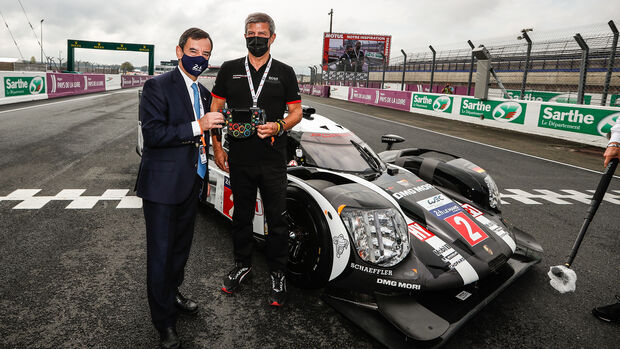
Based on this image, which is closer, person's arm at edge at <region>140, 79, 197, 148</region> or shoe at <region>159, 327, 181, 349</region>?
person's arm at edge at <region>140, 79, 197, 148</region>

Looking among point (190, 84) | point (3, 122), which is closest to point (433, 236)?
point (190, 84)

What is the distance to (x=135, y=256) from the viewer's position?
129 inches

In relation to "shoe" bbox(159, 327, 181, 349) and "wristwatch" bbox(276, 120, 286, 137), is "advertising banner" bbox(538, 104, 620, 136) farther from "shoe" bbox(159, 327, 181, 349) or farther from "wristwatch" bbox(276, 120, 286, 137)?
"shoe" bbox(159, 327, 181, 349)

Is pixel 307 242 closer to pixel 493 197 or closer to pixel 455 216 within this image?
pixel 455 216

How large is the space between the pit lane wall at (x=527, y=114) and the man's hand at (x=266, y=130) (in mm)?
9573

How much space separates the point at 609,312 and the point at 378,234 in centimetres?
165

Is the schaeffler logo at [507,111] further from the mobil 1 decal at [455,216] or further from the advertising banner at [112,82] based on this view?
the advertising banner at [112,82]

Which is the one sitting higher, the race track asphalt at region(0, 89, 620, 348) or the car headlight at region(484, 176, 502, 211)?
the car headlight at region(484, 176, 502, 211)

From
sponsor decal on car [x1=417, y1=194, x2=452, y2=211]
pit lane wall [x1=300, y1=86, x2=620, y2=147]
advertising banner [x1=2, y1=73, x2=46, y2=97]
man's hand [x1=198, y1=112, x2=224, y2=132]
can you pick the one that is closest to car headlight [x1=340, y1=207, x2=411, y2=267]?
sponsor decal on car [x1=417, y1=194, x2=452, y2=211]

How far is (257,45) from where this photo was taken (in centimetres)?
257

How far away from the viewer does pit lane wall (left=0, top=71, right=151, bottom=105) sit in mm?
15617

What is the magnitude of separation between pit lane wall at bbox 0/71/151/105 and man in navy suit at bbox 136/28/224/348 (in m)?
12.9

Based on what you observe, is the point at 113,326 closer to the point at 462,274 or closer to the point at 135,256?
the point at 135,256

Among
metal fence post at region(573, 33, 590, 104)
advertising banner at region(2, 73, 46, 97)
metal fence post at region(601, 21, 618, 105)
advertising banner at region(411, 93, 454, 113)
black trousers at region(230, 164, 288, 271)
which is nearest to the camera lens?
black trousers at region(230, 164, 288, 271)
